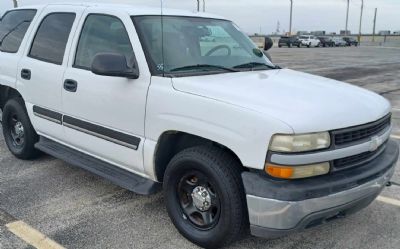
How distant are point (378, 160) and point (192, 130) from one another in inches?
57.1

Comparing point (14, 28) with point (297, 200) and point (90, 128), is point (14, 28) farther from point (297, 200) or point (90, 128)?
point (297, 200)

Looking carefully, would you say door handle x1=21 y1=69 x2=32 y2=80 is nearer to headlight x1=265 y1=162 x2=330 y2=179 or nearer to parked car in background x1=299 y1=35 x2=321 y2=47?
headlight x1=265 y1=162 x2=330 y2=179

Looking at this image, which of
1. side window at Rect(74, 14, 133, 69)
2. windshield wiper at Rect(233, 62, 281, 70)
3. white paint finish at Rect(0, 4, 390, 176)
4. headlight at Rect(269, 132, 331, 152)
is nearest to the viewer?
headlight at Rect(269, 132, 331, 152)

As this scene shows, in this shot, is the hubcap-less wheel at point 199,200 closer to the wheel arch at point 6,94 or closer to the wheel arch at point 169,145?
the wheel arch at point 169,145

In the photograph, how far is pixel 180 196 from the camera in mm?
3619

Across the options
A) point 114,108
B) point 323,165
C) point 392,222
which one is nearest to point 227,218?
point 323,165

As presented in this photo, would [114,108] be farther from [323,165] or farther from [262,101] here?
[323,165]

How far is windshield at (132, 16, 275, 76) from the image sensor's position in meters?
3.79

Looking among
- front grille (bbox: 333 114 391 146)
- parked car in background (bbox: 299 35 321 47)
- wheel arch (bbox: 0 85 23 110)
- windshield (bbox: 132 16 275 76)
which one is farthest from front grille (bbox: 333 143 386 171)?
parked car in background (bbox: 299 35 321 47)

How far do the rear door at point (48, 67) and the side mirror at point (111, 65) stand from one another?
3.51ft

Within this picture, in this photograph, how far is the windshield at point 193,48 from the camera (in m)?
3.79

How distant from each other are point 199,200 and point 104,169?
1.16 m

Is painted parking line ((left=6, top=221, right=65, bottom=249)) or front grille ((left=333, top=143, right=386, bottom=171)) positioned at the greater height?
front grille ((left=333, top=143, right=386, bottom=171))

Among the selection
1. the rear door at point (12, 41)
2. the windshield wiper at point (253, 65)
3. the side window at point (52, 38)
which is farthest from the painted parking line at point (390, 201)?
the rear door at point (12, 41)
